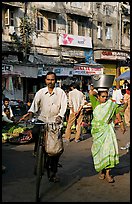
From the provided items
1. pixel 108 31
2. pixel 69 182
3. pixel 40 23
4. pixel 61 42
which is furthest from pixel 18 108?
pixel 108 31

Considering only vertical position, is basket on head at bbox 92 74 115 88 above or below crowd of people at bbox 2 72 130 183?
above

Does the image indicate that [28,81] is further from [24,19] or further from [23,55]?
[24,19]

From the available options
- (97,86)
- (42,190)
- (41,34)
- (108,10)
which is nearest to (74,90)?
(97,86)

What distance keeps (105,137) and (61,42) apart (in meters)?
19.1

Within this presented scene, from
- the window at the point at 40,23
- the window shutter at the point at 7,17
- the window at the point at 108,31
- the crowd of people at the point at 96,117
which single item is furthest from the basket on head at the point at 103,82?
the window at the point at 108,31

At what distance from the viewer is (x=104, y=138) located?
6152 mm

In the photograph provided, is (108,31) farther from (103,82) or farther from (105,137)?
(105,137)

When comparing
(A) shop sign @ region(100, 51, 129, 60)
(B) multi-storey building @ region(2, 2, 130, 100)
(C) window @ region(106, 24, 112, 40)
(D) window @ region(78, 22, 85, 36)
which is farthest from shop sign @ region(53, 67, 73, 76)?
(C) window @ region(106, 24, 112, 40)

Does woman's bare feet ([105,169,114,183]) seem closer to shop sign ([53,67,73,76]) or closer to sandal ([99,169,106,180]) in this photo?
sandal ([99,169,106,180])

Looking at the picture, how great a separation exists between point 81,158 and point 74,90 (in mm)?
3478

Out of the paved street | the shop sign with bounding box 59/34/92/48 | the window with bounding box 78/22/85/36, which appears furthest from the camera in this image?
the window with bounding box 78/22/85/36

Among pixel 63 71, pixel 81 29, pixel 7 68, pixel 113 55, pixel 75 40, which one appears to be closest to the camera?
pixel 7 68

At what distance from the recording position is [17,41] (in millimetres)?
22125

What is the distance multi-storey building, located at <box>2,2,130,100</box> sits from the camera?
21031 mm
